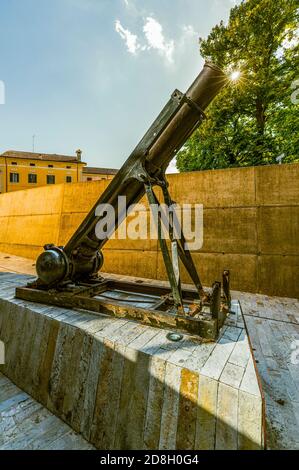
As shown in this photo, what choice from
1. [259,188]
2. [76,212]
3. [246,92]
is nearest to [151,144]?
[259,188]

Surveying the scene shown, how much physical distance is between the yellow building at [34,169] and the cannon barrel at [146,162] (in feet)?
115

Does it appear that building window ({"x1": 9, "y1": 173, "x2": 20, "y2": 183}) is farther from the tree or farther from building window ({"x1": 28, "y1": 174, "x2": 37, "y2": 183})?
the tree

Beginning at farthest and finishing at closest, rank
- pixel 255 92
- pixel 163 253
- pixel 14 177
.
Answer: pixel 14 177 < pixel 255 92 < pixel 163 253

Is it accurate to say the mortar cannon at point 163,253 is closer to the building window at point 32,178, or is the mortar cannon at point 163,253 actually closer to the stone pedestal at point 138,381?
the stone pedestal at point 138,381

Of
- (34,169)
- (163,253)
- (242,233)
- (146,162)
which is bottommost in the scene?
(163,253)

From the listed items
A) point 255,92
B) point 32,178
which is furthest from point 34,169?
point 255,92

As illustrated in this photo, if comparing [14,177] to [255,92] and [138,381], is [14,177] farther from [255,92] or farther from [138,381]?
[138,381]

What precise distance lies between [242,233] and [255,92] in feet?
37.2

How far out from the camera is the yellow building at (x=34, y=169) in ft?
107

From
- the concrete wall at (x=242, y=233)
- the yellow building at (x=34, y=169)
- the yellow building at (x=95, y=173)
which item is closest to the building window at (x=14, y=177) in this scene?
the yellow building at (x=34, y=169)

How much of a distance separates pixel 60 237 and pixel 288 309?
7061 mm

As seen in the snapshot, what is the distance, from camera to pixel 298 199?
4.88 m

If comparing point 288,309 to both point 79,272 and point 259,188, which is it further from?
point 79,272

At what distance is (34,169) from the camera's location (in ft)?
114
